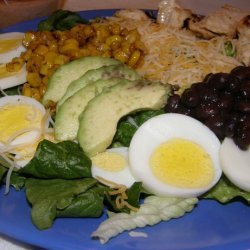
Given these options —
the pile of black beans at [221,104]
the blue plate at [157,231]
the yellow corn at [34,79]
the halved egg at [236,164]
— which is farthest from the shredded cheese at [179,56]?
the blue plate at [157,231]

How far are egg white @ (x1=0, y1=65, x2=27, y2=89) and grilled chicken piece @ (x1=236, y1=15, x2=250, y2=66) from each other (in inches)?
67.1

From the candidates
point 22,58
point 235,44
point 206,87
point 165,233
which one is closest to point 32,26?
point 22,58

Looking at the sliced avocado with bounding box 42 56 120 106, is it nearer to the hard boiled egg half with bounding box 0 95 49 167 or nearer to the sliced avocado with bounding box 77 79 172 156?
the hard boiled egg half with bounding box 0 95 49 167

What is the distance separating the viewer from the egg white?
3350 millimetres

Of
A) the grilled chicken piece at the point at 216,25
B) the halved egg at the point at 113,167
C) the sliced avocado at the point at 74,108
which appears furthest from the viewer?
the grilled chicken piece at the point at 216,25

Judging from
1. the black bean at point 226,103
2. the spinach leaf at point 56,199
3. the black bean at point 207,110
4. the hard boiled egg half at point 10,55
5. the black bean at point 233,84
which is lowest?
the spinach leaf at point 56,199

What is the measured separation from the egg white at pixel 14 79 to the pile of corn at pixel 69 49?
4 cm

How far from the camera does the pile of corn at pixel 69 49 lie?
3309mm

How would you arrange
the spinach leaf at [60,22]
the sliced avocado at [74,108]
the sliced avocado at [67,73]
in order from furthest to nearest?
the spinach leaf at [60,22]
the sliced avocado at [67,73]
the sliced avocado at [74,108]

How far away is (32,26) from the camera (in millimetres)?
4336

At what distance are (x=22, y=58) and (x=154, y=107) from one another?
4.14 feet

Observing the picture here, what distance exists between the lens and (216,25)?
12.8 feet

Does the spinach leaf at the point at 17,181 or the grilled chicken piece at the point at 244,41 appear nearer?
the spinach leaf at the point at 17,181

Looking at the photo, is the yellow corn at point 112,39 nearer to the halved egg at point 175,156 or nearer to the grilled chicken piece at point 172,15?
the grilled chicken piece at point 172,15
